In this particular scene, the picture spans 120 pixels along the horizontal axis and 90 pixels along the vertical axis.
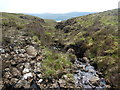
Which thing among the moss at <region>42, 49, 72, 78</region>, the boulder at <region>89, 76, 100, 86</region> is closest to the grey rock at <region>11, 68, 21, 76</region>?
the moss at <region>42, 49, 72, 78</region>

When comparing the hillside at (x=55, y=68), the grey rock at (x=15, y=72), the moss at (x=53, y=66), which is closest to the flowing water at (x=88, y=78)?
the hillside at (x=55, y=68)

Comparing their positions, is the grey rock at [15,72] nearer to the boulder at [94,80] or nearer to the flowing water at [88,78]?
the flowing water at [88,78]

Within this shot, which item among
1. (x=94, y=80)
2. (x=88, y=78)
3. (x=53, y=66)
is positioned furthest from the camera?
(x=53, y=66)

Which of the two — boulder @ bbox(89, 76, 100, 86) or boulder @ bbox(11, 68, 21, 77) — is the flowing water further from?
boulder @ bbox(11, 68, 21, 77)

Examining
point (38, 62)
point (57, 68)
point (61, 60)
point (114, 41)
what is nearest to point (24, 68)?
point (38, 62)

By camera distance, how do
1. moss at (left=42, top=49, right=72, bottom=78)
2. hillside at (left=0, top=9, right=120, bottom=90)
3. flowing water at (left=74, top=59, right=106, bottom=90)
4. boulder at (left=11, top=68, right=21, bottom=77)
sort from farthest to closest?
moss at (left=42, top=49, right=72, bottom=78)
flowing water at (left=74, top=59, right=106, bottom=90)
boulder at (left=11, top=68, right=21, bottom=77)
hillside at (left=0, top=9, right=120, bottom=90)

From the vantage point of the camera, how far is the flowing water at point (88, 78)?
11.6m

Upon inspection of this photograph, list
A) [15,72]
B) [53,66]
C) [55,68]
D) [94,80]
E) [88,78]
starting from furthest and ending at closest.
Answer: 1. [53,66]
2. [55,68]
3. [88,78]
4. [94,80]
5. [15,72]

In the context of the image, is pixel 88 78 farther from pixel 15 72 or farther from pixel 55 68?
pixel 15 72

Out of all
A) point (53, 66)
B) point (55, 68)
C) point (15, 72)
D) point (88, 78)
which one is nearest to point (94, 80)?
point (88, 78)

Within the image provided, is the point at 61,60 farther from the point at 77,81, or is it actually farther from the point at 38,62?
the point at 77,81

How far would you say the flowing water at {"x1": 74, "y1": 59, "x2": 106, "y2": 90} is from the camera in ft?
37.9

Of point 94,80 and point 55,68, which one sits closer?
point 94,80

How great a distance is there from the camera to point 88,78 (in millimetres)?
12875
